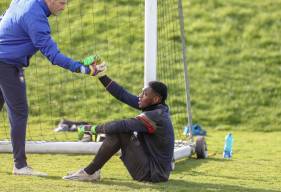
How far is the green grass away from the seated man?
13 cm

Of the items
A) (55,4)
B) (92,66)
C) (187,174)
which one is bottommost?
(187,174)

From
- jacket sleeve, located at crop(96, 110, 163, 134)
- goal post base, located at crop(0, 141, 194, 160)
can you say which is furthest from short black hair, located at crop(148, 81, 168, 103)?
goal post base, located at crop(0, 141, 194, 160)

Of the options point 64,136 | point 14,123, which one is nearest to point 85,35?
point 64,136

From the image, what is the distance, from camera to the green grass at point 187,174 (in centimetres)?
716

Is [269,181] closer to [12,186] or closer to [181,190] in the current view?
[181,190]

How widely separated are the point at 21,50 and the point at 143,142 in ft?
4.51

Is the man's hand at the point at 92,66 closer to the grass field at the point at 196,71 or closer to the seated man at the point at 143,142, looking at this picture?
the seated man at the point at 143,142

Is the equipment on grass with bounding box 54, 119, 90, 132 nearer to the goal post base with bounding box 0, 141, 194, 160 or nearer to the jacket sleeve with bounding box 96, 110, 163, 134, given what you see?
the goal post base with bounding box 0, 141, 194, 160

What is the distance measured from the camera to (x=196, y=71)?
55.1 ft

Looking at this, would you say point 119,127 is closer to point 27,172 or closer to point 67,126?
point 27,172

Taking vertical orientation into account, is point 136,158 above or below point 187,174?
above

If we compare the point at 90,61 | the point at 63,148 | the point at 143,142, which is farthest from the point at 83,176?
the point at 63,148

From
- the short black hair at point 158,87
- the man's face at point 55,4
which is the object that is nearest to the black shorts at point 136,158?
the short black hair at point 158,87

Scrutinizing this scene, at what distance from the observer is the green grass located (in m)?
7.16
